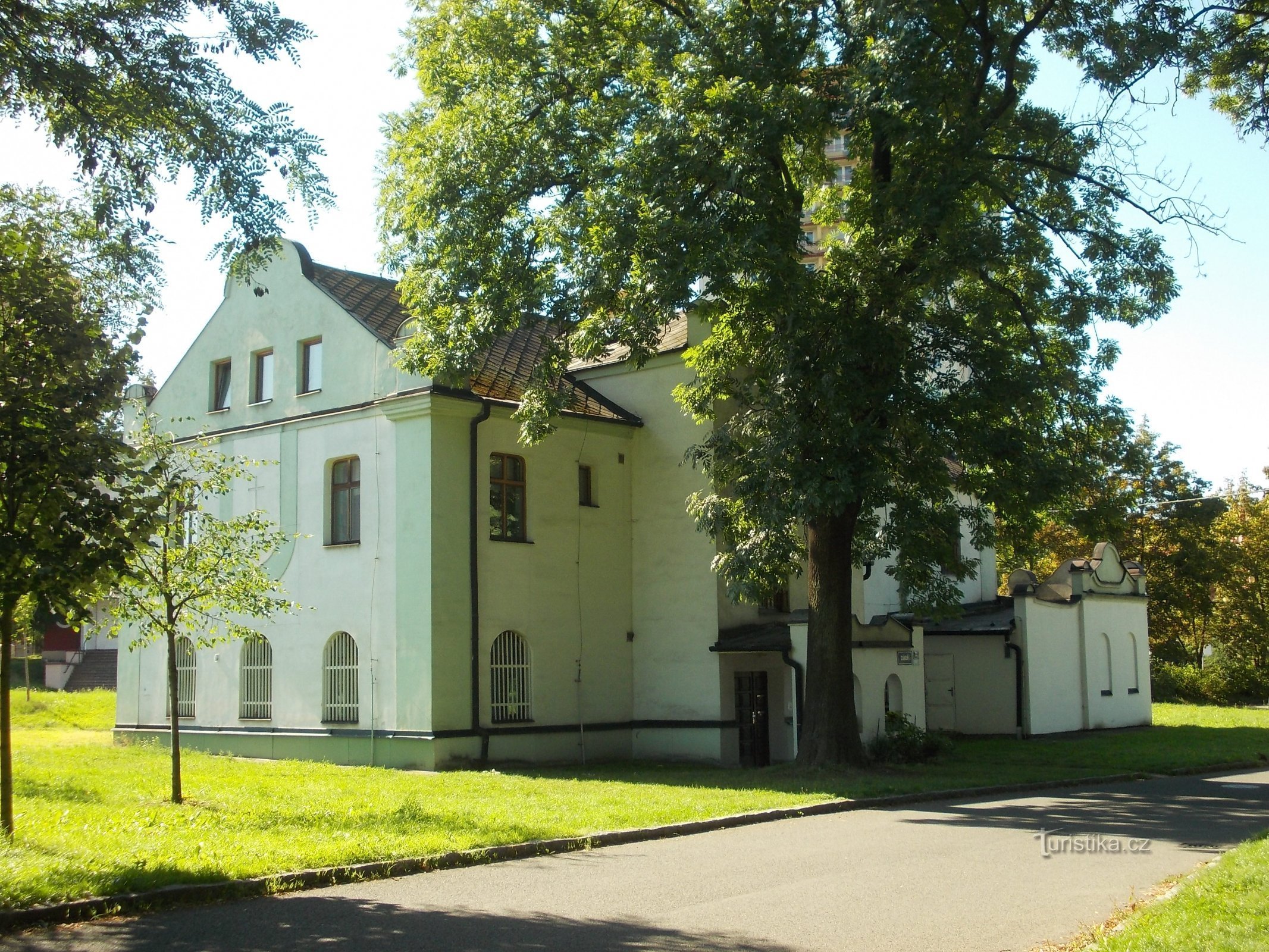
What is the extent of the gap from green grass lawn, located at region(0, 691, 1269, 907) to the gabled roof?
7.43 metres

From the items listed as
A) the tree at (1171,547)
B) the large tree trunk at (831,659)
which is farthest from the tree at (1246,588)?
the large tree trunk at (831,659)

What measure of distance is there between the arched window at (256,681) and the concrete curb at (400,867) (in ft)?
42.8

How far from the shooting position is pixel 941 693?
30.8 metres

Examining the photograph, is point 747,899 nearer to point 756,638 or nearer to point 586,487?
point 756,638

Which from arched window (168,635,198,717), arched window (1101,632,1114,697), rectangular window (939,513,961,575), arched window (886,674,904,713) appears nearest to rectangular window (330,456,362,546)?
arched window (168,635,198,717)

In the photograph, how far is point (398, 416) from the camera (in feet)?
72.8

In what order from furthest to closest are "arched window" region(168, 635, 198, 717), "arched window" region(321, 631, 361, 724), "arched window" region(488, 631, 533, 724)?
"arched window" region(168, 635, 198, 717) → "arched window" region(321, 631, 361, 724) → "arched window" region(488, 631, 533, 724)

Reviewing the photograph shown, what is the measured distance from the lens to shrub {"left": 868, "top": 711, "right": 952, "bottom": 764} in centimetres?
2114

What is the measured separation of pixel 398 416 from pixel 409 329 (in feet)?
5.93

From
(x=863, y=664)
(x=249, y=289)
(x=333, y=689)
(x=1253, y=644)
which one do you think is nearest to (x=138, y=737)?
A: (x=333, y=689)

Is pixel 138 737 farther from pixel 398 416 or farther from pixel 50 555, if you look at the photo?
pixel 50 555

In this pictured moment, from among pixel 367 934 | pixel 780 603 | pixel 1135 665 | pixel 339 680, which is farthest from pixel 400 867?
pixel 1135 665

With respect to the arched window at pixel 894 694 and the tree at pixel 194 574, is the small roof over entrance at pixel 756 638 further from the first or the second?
the tree at pixel 194 574

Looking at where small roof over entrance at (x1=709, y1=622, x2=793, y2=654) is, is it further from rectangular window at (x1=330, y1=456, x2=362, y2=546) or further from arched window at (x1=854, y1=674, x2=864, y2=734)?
rectangular window at (x1=330, y1=456, x2=362, y2=546)
